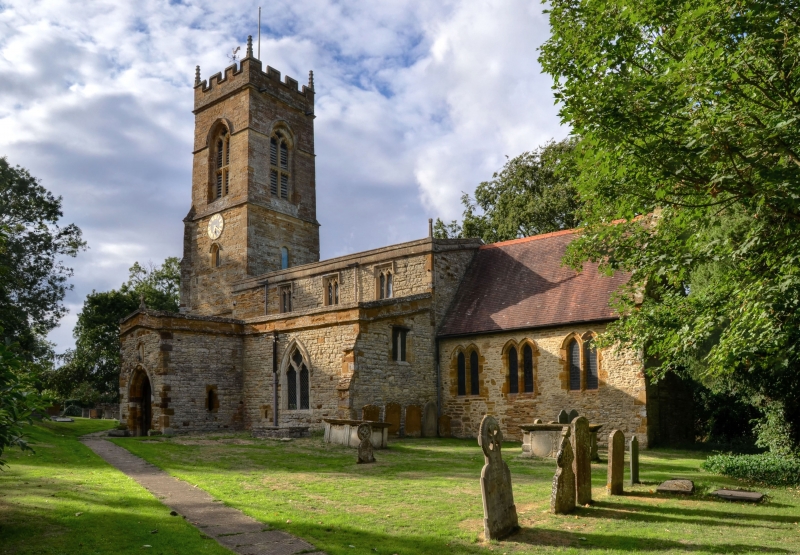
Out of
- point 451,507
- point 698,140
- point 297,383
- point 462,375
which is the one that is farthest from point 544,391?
point 698,140

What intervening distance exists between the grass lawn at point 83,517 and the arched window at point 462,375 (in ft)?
44.4

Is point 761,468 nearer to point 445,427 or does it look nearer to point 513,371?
point 513,371

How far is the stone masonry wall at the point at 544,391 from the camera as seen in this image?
20.2m

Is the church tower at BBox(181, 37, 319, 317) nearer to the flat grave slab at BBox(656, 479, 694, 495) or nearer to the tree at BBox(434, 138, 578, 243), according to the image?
the tree at BBox(434, 138, 578, 243)

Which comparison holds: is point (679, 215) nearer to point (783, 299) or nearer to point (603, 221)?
point (783, 299)

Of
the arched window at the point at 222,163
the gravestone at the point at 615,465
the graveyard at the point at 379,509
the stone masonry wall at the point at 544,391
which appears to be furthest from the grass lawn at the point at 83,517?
the arched window at the point at 222,163

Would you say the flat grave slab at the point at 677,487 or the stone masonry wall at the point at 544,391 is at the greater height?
the stone masonry wall at the point at 544,391

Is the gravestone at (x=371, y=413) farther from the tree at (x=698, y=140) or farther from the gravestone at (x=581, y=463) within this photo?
the gravestone at (x=581, y=463)

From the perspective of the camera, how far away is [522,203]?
34.3 meters

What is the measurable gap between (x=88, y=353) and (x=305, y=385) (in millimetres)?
27163

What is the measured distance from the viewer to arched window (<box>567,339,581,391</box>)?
21.5 m

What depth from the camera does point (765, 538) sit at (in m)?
8.46

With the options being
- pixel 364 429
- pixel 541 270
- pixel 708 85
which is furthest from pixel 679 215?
pixel 541 270

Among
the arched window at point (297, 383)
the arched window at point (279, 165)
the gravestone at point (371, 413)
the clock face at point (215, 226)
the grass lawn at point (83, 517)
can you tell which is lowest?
the grass lawn at point (83, 517)
